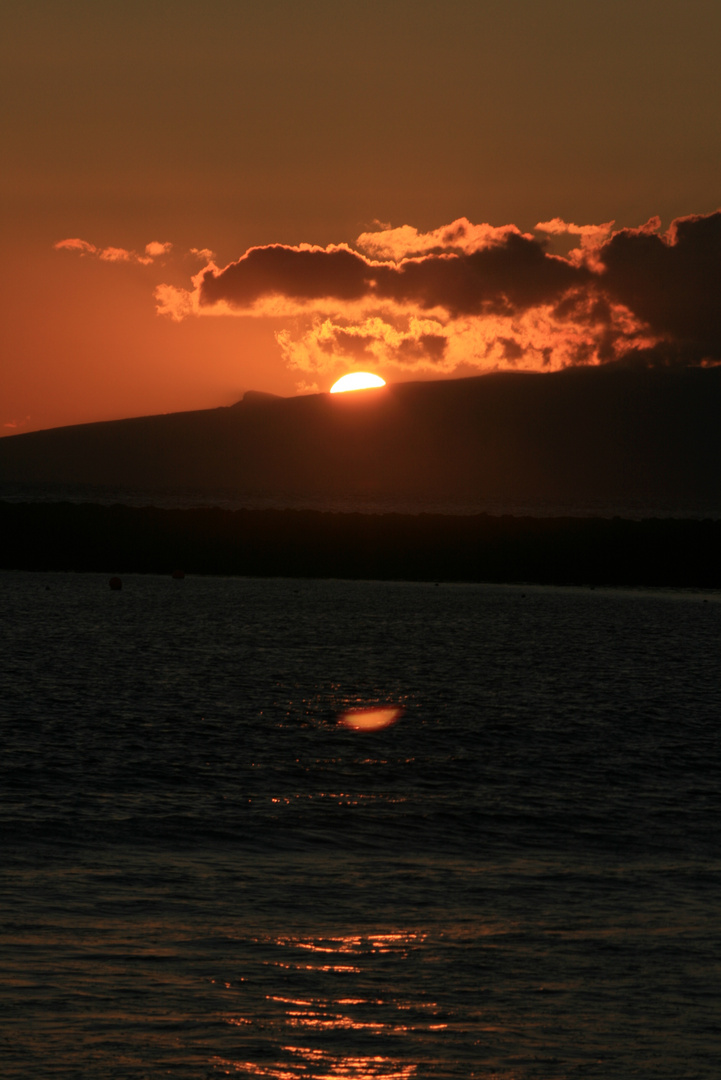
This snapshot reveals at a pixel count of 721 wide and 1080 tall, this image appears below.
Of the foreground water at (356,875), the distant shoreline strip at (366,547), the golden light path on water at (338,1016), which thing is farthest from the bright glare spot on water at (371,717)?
the distant shoreline strip at (366,547)

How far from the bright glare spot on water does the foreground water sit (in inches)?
10.8

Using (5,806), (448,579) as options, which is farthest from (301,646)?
(448,579)

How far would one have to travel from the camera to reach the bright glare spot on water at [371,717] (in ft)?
69.4

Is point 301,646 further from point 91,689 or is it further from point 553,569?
point 553,569

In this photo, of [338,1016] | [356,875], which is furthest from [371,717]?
[338,1016]

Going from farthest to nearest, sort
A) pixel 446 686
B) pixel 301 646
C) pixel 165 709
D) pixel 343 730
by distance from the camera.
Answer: pixel 301 646, pixel 446 686, pixel 165 709, pixel 343 730

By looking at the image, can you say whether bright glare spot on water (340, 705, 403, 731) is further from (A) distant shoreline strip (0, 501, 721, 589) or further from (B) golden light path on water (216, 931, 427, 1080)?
(A) distant shoreline strip (0, 501, 721, 589)

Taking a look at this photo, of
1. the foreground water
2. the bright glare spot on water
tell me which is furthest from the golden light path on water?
the bright glare spot on water

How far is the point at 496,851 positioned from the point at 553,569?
63.8 metres

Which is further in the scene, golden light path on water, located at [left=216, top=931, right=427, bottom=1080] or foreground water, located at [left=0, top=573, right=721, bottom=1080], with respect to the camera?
foreground water, located at [left=0, top=573, right=721, bottom=1080]

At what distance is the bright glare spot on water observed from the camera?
21.1m

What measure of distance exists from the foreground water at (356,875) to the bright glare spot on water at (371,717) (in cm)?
27

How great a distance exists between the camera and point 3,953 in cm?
945

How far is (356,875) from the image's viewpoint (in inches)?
477
